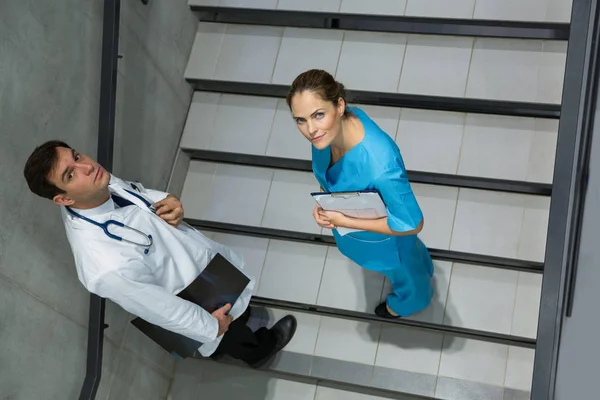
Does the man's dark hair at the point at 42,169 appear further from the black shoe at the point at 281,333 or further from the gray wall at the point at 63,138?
the black shoe at the point at 281,333

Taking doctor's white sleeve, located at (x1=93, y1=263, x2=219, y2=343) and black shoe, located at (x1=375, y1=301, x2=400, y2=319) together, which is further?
black shoe, located at (x1=375, y1=301, x2=400, y2=319)

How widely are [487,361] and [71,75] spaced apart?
277cm

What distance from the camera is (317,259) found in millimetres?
4129

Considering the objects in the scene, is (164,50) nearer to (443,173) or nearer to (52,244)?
(52,244)

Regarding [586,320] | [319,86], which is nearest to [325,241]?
[586,320]

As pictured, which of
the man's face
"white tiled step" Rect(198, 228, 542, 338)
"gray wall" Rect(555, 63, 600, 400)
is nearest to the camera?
the man's face

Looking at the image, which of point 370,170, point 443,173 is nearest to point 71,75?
point 370,170

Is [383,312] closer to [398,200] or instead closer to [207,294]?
[207,294]

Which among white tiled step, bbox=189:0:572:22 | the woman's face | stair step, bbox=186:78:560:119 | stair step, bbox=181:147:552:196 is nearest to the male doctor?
the woman's face

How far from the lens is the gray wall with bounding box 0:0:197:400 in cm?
266

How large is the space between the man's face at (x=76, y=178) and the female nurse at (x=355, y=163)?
0.80 metres

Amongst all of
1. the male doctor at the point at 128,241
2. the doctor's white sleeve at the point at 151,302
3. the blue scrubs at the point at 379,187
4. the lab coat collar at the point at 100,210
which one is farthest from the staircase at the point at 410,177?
the lab coat collar at the point at 100,210

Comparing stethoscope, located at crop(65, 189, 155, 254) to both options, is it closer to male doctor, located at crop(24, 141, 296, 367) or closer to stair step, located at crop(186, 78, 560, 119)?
male doctor, located at crop(24, 141, 296, 367)

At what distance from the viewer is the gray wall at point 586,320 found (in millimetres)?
2602
